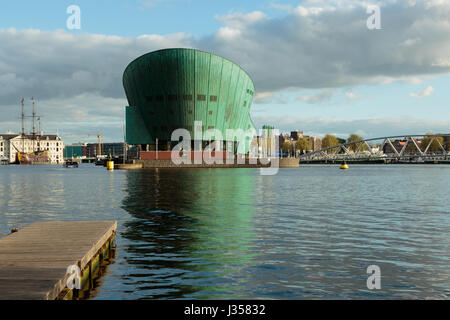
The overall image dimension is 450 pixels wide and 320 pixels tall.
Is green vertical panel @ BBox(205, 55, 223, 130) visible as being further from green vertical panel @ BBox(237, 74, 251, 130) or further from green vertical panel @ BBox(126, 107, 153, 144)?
green vertical panel @ BBox(126, 107, 153, 144)

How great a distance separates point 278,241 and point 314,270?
15.3 feet

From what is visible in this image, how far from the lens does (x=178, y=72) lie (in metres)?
123

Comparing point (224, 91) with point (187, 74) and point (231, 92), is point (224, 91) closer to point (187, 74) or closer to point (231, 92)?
point (231, 92)

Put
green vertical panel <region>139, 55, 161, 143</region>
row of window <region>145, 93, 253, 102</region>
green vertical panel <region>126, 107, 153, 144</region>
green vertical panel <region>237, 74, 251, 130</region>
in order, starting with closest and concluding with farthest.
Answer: green vertical panel <region>139, 55, 161, 143</region> < row of window <region>145, 93, 253, 102</region> < green vertical panel <region>126, 107, 153, 144</region> < green vertical panel <region>237, 74, 251, 130</region>

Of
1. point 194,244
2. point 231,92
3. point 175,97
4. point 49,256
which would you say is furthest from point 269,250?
point 231,92

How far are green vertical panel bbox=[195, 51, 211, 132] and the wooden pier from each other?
111 meters

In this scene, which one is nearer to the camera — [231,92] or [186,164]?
[186,164]

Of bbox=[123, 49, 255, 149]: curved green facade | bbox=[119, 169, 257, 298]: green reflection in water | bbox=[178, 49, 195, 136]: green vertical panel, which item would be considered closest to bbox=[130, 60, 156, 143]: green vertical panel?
bbox=[123, 49, 255, 149]: curved green facade

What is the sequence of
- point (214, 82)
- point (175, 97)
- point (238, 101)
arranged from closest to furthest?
point (175, 97) → point (214, 82) → point (238, 101)

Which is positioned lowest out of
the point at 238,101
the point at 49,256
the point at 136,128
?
the point at 49,256

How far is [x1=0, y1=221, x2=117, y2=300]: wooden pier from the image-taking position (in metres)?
8.18

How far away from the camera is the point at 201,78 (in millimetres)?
124625

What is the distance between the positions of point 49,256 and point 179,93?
379 feet

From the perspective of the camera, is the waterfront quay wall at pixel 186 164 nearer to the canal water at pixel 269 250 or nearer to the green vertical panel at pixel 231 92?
the green vertical panel at pixel 231 92
